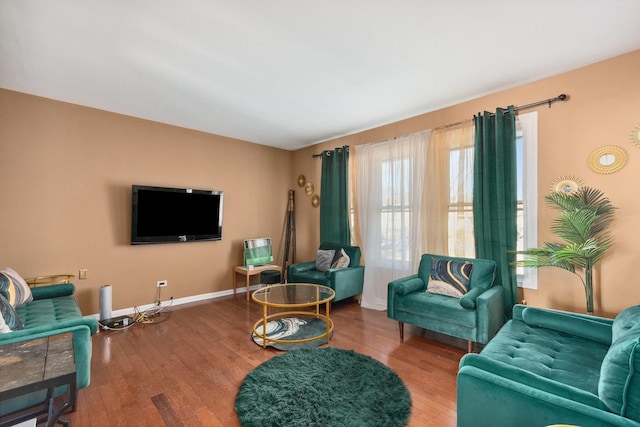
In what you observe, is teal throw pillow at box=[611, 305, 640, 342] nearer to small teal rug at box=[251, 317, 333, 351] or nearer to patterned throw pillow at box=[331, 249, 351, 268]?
small teal rug at box=[251, 317, 333, 351]

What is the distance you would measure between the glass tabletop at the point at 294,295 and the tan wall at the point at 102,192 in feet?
5.23

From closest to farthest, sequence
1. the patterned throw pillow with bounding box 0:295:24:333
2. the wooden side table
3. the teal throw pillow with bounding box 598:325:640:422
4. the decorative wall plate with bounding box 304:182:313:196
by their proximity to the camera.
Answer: the teal throw pillow with bounding box 598:325:640:422 < the patterned throw pillow with bounding box 0:295:24:333 < the wooden side table < the decorative wall plate with bounding box 304:182:313:196

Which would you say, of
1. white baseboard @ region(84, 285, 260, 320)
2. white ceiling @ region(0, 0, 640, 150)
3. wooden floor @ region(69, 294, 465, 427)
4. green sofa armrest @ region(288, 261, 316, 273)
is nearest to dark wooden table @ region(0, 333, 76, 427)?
wooden floor @ region(69, 294, 465, 427)

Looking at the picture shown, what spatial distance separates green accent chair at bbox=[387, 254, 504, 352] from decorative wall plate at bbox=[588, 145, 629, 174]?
1.22 m

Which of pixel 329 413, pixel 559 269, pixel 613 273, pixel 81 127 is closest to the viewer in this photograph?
pixel 329 413

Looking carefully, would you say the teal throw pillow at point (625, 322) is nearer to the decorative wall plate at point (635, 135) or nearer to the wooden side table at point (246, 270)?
the decorative wall plate at point (635, 135)

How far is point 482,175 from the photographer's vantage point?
10.1ft

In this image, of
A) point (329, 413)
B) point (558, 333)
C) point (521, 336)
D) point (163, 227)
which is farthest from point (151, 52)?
point (558, 333)

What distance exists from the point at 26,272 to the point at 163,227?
1426 millimetres

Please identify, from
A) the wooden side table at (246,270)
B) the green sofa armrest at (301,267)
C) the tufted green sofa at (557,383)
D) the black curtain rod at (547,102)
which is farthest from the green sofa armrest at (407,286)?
the wooden side table at (246,270)

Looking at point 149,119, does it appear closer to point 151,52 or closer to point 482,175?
point 151,52

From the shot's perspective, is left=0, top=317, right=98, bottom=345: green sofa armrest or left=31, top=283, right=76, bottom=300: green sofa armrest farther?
left=31, top=283, right=76, bottom=300: green sofa armrest

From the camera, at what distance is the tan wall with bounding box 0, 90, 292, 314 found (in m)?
3.08

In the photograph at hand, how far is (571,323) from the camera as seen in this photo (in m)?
2.05
